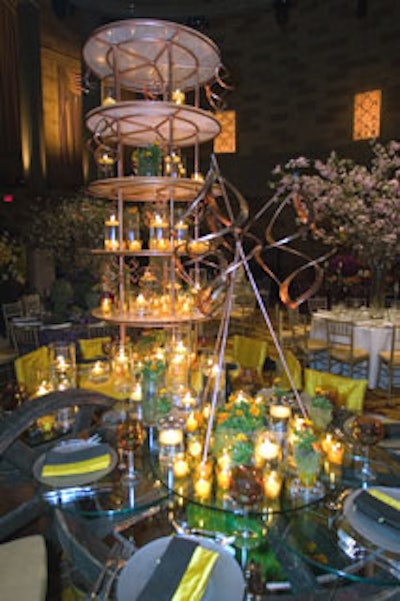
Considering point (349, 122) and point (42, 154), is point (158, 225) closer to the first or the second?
point (42, 154)

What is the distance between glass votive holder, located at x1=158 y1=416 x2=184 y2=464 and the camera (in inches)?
69.4

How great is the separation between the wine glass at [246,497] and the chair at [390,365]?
3336 mm

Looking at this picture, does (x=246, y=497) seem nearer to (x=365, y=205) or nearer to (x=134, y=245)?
(x=134, y=245)

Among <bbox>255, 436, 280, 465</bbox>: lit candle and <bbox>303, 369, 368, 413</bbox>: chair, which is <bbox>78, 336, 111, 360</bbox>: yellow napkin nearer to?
<bbox>303, 369, 368, 413</bbox>: chair

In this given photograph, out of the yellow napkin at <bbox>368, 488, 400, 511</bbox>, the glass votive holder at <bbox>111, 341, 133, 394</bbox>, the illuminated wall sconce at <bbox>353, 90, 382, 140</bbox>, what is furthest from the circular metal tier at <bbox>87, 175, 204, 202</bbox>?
the illuminated wall sconce at <bbox>353, 90, 382, 140</bbox>

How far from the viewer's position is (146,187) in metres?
2.47

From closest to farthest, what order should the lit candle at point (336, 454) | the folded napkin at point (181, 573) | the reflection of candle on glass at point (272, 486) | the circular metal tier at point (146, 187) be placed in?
1. the folded napkin at point (181, 573)
2. the reflection of candle on glass at point (272, 486)
3. the lit candle at point (336, 454)
4. the circular metal tier at point (146, 187)

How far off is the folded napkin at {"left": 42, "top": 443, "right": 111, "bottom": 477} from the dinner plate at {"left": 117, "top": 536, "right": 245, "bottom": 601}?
480 mm

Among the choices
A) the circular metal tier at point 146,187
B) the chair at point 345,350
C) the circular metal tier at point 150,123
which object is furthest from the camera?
the chair at point 345,350

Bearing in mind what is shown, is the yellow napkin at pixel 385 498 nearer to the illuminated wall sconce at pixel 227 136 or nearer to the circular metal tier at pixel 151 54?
the circular metal tier at pixel 151 54

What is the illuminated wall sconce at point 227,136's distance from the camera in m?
11.4

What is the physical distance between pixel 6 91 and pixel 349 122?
24.4 feet

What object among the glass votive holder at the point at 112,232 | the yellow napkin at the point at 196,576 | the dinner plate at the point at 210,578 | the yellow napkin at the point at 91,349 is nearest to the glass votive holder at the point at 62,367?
the glass votive holder at the point at 112,232

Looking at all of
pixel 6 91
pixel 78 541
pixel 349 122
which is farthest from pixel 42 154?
pixel 78 541
